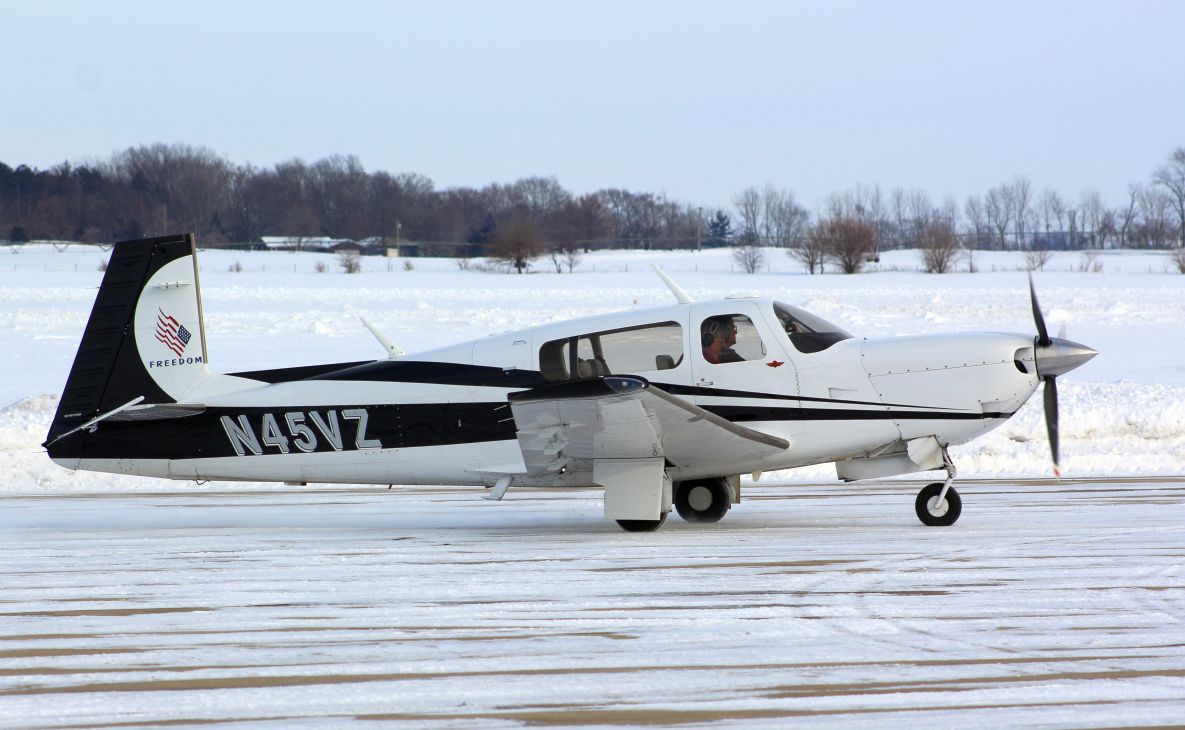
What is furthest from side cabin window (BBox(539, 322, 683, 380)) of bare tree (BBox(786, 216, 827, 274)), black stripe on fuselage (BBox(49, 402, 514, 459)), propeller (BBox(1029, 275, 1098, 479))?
bare tree (BBox(786, 216, 827, 274))

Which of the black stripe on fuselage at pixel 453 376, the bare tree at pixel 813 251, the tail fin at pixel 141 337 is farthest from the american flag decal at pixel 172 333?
the bare tree at pixel 813 251

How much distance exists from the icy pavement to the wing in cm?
67

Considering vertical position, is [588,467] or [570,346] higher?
[570,346]

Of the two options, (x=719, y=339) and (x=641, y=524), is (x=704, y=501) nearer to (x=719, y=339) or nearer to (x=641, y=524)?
(x=641, y=524)

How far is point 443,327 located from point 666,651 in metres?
25.6

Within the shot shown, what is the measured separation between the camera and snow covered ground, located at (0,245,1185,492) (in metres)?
15.5

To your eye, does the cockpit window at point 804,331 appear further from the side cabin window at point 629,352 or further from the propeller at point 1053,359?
the propeller at point 1053,359

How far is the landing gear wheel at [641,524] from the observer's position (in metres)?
9.90

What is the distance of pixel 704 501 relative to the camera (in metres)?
10.8

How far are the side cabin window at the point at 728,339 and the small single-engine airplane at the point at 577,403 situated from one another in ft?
0.05

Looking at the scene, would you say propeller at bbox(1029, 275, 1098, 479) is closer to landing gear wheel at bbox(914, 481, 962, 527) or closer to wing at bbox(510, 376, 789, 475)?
landing gear wheel at bbox(914, 481, 962, 527)

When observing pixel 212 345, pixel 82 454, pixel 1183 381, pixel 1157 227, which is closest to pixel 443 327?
pixel 212 345

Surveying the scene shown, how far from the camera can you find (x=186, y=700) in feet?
16.4

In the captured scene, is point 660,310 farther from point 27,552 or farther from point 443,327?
point 443,327
